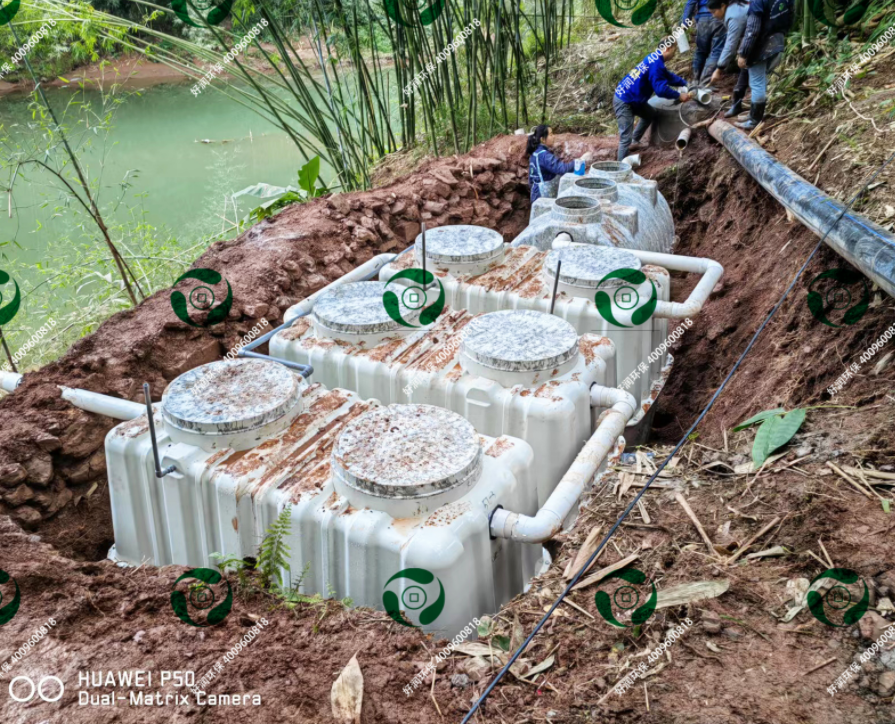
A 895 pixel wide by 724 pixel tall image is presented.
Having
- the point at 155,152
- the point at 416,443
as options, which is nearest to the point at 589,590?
the point at 416,443

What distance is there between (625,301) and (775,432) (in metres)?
1.86

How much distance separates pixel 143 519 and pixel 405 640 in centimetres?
176

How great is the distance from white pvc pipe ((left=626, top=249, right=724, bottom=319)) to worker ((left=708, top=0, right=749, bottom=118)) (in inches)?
132

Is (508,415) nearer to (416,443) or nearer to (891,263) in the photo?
(416,443)

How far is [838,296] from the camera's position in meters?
4.19

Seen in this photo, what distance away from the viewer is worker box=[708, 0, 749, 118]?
7883 mm

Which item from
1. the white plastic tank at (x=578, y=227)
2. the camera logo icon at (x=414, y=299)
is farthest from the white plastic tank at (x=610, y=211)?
the camera logo icon at (x=414, y=299)

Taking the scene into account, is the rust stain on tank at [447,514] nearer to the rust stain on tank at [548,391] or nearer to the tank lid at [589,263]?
the rust stain on tank at [548,391]

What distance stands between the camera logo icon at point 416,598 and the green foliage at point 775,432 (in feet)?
5.08

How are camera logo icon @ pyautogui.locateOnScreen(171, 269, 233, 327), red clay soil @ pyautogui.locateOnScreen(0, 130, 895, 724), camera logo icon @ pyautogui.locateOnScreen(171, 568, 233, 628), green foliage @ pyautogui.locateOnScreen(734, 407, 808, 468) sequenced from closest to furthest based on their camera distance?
red clay soil @ pyautogui.locateOnScreen(0, 130, 895, 724) < camera logo icon @ pyautogui.locateOnScreen(171, 568, 233, 628) < green foliage @ pyautogui.locateOnScreen(734, 407, 808, 468) < camera logo icon @ pyautogui.locateOnScreen(171, 269, 233, 327)

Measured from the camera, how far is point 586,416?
4090 mm

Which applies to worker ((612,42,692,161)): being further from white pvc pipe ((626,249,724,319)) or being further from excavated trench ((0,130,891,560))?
white pvc pipe ((626,249,724,319))

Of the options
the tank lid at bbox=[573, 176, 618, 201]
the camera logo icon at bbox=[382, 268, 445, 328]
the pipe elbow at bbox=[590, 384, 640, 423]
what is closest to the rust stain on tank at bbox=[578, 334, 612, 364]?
the pipe elbow at bbox=[590, 384, 640, 423]

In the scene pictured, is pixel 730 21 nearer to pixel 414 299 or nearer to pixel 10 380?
pixel 414 299
